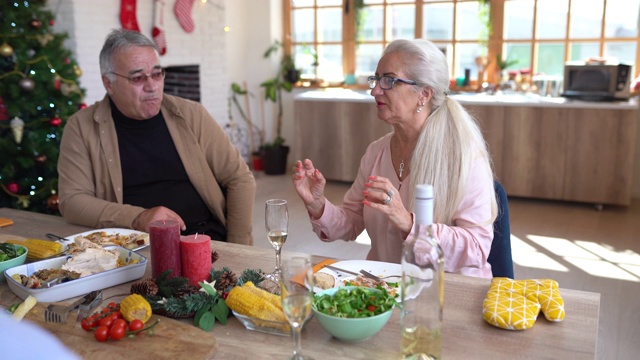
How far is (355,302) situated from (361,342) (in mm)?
91

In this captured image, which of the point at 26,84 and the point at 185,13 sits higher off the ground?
the point at 185,13

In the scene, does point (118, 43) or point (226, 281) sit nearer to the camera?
point (226, 281)

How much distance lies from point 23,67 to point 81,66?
0.69m

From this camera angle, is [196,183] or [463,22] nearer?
[196,183]

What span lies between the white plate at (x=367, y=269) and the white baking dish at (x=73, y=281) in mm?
507

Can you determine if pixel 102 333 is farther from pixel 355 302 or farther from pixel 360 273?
pixel 360 273

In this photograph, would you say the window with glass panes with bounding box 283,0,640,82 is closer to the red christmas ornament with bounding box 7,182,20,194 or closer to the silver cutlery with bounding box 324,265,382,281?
the red christmas ornament with bounding box 7,182,20,194

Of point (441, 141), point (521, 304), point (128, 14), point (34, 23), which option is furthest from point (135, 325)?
point (128, 14)

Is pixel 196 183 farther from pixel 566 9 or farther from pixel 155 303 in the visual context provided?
pixel 566 9

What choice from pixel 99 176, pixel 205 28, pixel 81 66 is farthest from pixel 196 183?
pixel 205 28

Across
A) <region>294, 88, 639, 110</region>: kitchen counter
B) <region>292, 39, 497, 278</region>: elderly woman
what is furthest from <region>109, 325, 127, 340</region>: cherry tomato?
<region>294, 88, 639, 110</region>: kitchen counter

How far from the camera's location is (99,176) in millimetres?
2604

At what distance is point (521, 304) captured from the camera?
1422 mm

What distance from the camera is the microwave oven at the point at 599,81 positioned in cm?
500
